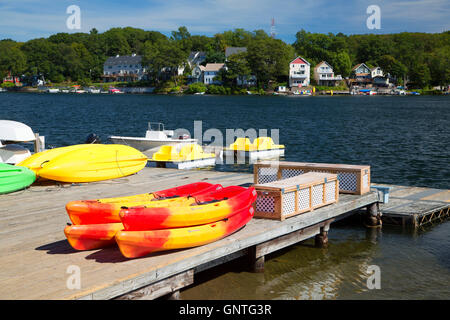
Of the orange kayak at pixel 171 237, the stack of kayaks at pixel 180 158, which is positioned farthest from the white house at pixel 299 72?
the orange kayak at pixel 171 237

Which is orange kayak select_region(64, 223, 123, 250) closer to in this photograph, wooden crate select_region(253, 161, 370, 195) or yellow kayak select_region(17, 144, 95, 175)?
wooden crate select_region(253, 161, 370, 195)

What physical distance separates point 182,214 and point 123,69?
7288 inches

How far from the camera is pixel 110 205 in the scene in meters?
8.28

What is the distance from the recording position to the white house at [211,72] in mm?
157875

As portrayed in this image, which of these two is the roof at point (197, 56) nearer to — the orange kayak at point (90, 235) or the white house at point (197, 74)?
the white house at point (197, 74)

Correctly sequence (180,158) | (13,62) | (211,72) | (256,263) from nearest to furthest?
(256,263)
(180,158)
(211,72)
(13,62)

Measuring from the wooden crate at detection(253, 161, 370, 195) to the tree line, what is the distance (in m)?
138

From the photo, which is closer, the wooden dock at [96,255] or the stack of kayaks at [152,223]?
the wooden dock at [96,255]

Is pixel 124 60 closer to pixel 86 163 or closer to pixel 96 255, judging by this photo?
pixel 86 163

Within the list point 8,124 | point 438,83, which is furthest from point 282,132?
point 438,83

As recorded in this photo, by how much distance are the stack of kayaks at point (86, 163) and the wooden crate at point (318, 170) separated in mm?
4506

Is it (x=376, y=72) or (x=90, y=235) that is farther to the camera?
(x=376, y=72)

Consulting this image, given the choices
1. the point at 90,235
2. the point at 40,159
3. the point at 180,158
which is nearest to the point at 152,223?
the point at 90,235

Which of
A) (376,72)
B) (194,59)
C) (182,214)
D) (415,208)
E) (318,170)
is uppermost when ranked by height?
(194,59)
